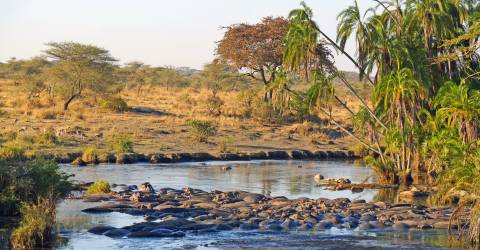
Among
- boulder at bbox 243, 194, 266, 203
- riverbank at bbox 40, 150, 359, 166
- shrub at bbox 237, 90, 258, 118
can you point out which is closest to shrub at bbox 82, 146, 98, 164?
riverbank at bbox 40, 150, 359, 166

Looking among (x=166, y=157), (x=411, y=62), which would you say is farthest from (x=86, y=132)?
(x=411, y=62)

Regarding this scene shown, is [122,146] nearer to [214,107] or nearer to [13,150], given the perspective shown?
[13,150]

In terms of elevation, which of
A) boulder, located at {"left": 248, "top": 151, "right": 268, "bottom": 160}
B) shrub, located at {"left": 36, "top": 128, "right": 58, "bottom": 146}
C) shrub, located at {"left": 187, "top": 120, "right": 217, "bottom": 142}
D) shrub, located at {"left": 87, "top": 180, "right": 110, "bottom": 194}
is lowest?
shrub, located at {"left": 87, "top": 180, "right": 110, "bottom": 194}

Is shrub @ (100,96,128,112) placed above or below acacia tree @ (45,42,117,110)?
below

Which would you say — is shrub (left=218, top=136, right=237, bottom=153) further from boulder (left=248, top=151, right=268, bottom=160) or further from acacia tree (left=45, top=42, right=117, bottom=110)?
acacia tree (left=45, top=42, right=117, bottom=110)

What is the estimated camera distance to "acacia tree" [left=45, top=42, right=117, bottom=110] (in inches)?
2062

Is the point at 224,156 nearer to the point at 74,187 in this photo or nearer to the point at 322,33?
the point at 322,33

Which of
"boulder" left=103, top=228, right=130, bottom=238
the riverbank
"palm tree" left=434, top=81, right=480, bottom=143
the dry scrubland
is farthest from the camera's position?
the dry scrubland

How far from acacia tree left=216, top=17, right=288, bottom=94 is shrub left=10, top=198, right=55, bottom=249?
121ft

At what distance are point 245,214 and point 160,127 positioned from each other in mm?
24605

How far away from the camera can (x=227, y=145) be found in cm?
4075

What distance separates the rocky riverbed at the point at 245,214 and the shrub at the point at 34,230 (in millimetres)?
1549

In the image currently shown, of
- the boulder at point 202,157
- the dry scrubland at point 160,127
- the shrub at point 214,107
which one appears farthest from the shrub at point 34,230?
the shrub at point 214,107

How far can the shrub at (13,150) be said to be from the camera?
3049 centimetres
